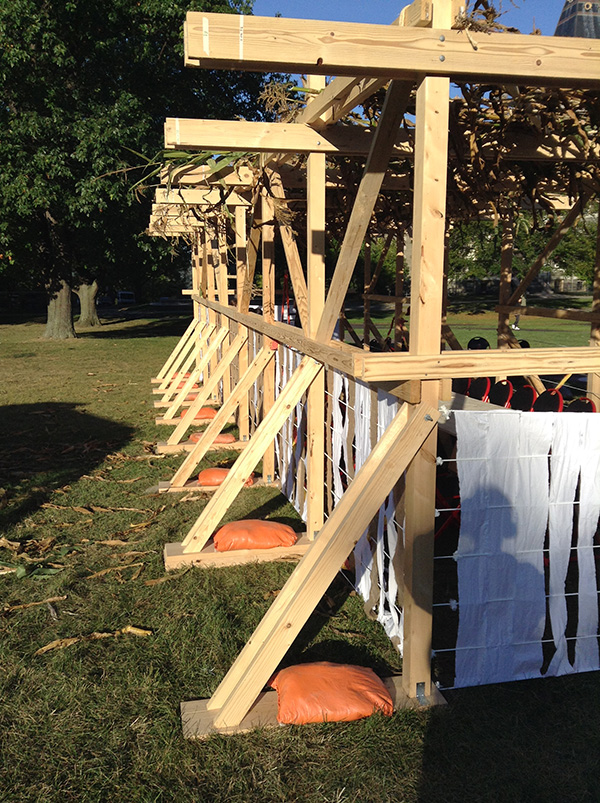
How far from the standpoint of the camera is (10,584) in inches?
206

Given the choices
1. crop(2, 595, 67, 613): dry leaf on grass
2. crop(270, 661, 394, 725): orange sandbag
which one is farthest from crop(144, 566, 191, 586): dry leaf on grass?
crop(270, 661, 394, 725): orange sandbag

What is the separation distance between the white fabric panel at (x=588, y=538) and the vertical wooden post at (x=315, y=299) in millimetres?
1972

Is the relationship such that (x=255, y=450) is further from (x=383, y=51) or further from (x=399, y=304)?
(x=399, y=304)

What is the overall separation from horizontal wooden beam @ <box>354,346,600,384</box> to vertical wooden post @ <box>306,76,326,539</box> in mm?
1670

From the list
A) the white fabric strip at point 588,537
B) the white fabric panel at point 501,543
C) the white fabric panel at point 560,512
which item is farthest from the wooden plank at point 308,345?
the white fabric strip at point 588,537

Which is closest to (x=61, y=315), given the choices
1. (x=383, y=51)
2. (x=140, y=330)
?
(x=140, y=330)

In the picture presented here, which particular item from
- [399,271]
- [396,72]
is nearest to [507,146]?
[396,72]

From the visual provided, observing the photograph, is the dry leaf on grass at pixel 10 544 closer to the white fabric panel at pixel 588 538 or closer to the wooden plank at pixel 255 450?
the wooden plank at pixel 255 450

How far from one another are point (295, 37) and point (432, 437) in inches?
73.4

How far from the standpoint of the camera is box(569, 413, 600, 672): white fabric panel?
11.8 ft

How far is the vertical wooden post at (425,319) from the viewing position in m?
3.05

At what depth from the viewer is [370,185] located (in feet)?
11.7

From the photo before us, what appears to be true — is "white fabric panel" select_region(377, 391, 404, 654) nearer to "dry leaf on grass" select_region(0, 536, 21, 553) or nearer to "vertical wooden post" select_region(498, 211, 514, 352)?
"dry leaf on grass" select_region(0, 536, 21, 553)

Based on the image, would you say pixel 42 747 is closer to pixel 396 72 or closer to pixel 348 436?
pixel 348 436
